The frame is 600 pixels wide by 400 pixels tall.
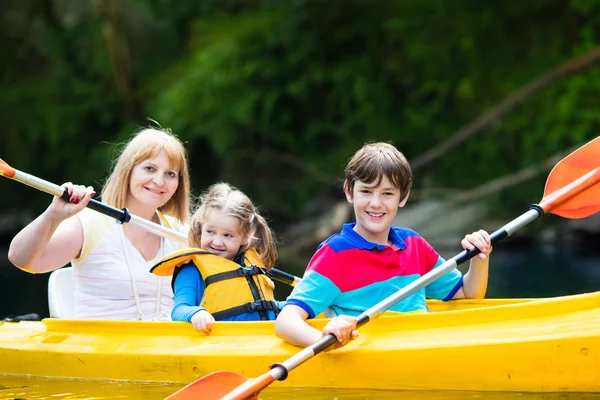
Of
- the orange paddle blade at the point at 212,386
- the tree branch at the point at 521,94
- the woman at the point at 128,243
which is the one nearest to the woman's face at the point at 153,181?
the woman at the point at 128,243

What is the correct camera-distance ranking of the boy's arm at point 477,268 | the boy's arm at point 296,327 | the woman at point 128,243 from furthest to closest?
the woman at point 128,243 < the boy's arm at point 477,268 < the boy's arm at point 296,327

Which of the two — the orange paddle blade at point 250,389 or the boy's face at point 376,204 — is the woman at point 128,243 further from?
the orange paddle blade at point 250,389

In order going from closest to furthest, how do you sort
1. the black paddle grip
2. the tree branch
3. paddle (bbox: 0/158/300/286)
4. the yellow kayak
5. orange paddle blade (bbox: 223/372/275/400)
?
orange paddle blade (bbox: 223/372/275/400), the yellow kayak, paddle (bbox: 0/158/300/286), the black paddle grip, the tree branch

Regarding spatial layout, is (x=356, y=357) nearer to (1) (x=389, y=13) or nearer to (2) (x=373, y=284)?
(2) (x=373, y=284)

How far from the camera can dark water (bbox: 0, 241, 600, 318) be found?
22.6 feet

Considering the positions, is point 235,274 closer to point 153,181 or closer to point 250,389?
point 153,181

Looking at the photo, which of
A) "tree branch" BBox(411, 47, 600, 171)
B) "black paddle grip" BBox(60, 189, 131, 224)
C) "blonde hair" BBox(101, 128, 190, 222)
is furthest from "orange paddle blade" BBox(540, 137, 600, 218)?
"tree branch" BBox(411, 47, 600, 171)

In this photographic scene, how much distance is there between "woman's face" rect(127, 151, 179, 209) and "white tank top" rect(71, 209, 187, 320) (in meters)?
0.14

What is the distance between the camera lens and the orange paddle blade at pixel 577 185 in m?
3.33

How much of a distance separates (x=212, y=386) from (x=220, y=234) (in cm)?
75

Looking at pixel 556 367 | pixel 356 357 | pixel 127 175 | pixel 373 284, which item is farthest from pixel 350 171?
pixel 127 175

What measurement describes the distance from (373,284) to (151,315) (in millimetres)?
1113

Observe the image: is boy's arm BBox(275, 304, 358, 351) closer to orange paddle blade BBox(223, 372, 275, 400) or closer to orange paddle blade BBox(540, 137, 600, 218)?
orange paddle blade BBox(223, 372, 275, 400)

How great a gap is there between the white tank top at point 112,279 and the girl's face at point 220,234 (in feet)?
1.50
